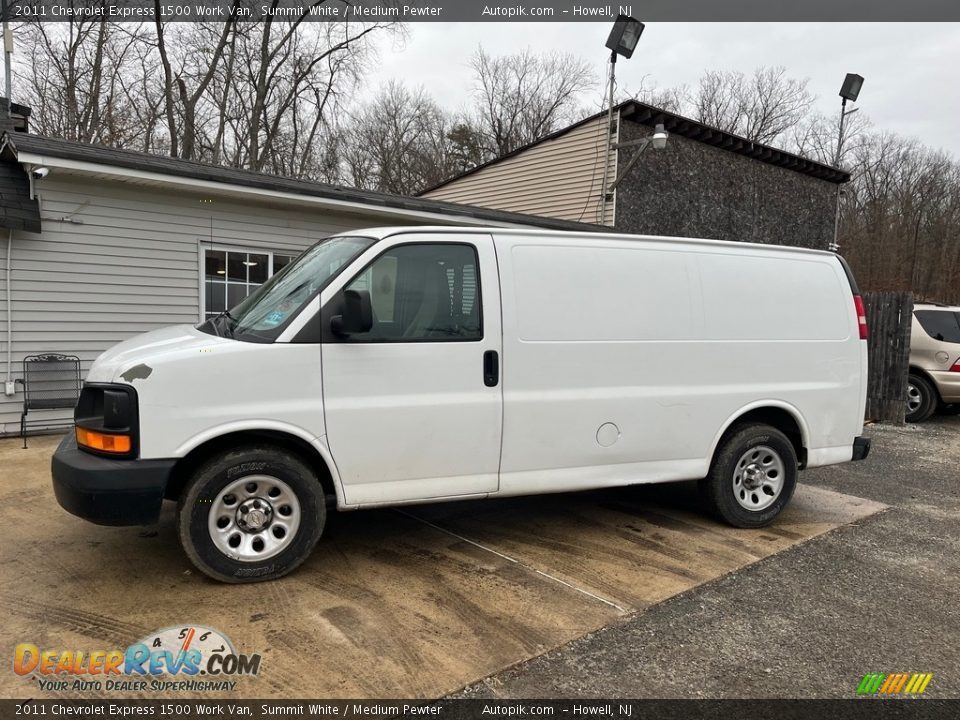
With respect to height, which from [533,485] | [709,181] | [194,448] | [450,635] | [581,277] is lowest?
[450,635]

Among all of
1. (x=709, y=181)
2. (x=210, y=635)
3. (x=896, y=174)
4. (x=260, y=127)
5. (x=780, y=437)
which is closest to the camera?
(x=210, y=635)

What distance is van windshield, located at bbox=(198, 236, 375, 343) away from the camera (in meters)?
3.70

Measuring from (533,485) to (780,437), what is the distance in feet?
6.79

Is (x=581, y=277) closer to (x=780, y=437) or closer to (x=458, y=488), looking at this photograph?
(x=458, y=488)

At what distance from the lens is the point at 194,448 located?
11.3ft

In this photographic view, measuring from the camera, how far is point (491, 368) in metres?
3.97

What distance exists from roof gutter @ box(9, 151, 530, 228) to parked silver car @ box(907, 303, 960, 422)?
22.9ft

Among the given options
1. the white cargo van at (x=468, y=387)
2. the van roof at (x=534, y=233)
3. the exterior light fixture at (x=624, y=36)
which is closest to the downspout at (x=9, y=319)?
the white cargo van at (x=468, y=387)

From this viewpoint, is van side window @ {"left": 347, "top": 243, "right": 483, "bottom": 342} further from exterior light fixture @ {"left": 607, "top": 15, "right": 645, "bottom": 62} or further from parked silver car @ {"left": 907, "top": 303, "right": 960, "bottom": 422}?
exterior light fixture @ {"left": 607, "top": 15, "right": 645, "bottom": 62}

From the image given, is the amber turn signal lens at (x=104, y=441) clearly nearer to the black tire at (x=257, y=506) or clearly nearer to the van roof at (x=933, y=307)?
the black tire at (x=257, y=506)

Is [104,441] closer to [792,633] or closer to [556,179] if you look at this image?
[792,633]

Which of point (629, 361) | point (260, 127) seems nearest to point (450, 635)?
point (629, 361)

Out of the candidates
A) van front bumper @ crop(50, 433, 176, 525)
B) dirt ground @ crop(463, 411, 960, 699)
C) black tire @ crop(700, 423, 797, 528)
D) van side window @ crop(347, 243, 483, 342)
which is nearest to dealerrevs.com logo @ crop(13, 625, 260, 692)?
van front bumper @ crop(50, 433, 176, 525)

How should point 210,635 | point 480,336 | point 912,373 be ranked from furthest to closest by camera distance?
1. point 912,373
2. point 480,336
3. point 210,635
